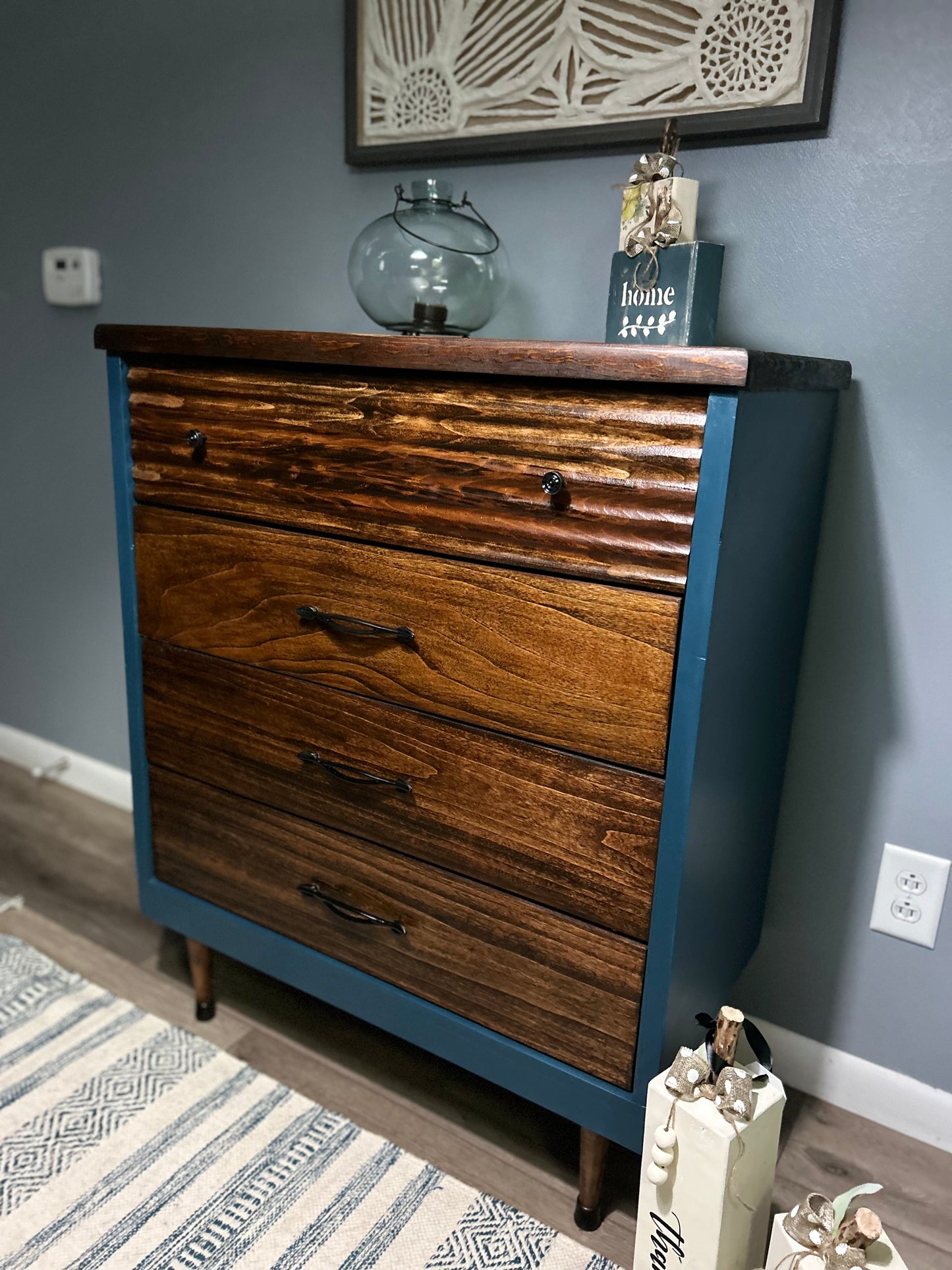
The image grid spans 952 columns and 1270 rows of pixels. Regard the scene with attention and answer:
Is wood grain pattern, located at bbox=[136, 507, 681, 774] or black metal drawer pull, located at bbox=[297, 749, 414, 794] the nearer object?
wood grain pattern, located at bbox=[136, 507, 681, 774]

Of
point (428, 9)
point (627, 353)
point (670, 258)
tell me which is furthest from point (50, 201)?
point (627, 353)

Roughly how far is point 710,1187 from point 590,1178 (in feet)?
0.77

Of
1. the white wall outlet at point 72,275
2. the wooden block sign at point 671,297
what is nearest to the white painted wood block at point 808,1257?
the wooden block sign at point 671,297

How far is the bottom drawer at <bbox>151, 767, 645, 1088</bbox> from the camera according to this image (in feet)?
3.18

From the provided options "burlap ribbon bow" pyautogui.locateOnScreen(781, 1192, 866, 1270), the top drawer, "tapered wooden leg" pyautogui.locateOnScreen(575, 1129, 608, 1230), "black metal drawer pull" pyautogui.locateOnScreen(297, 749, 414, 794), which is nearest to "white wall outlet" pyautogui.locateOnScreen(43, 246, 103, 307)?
the top drawer

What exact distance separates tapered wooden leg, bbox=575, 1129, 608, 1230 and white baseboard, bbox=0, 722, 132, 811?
1.22 m

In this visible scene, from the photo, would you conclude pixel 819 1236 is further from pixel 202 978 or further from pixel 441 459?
pixel 202 978

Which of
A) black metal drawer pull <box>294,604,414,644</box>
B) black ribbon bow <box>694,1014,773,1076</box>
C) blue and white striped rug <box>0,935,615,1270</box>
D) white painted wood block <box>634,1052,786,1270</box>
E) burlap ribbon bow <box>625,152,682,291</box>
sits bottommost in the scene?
blue and white striped rug <box>0,935,615,1270</box>

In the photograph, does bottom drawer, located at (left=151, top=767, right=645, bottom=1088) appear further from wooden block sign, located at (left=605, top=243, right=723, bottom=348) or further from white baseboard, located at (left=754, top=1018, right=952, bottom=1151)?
wooden block sign, located at (left=605, top=243, right=723, bottom=348)

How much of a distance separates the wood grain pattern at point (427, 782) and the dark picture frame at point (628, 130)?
733 mm

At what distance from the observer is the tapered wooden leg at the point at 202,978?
1.34 m

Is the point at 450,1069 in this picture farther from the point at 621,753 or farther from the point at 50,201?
the point at 50,201

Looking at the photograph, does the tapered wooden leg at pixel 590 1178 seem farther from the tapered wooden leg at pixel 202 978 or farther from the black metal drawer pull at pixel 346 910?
the tapered wooden leg at pixel 202 978

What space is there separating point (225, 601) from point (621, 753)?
0.51m
